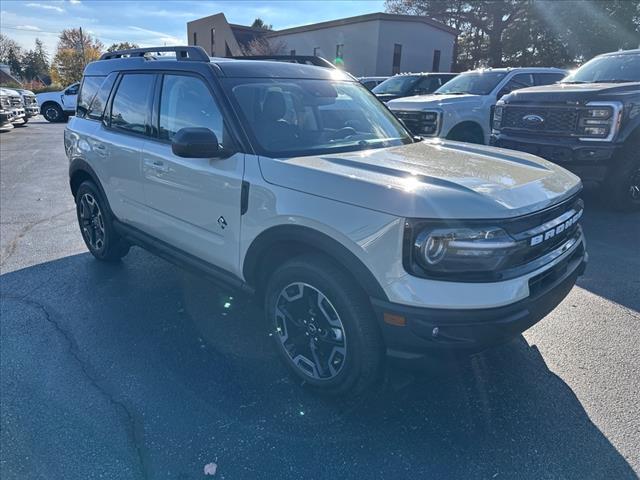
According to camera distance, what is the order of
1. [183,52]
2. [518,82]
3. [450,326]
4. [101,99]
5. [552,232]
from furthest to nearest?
[518,82] < [101,99] < [183,52] < [552,232] < [450,326]

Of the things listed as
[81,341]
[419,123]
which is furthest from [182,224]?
[419,123]

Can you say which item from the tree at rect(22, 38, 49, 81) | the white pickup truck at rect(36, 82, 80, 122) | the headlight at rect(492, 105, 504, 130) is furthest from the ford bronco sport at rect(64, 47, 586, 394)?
the tree at rect(22, 38, 49, 81)

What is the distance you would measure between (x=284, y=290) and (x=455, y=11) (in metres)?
39.2

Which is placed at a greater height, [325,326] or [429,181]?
[429,181]

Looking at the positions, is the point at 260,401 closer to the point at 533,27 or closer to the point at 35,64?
the point at 533,27

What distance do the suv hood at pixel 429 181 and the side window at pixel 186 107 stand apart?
0.64m

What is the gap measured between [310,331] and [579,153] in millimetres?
5004

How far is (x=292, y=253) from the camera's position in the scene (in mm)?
2838

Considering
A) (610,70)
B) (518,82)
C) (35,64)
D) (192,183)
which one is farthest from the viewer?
(35,64)

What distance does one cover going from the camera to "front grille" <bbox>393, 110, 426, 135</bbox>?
872 centimetres

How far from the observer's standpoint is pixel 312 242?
8.32 feet

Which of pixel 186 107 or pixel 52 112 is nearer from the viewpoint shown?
pixel 186 107

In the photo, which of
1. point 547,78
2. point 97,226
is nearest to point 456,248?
point 97,226

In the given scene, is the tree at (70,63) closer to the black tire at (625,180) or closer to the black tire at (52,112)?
the black tire at (52,112)
